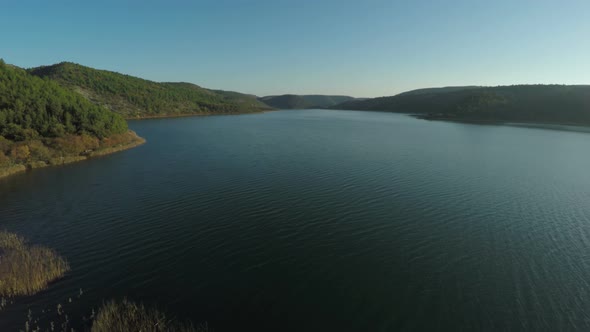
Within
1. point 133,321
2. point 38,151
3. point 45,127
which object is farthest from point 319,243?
point 45,127

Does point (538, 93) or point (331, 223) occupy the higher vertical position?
point (538, 93)

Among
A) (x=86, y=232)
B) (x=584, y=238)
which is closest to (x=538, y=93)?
(x=584, y=238)

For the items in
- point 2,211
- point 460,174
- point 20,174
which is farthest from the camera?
point 460,174

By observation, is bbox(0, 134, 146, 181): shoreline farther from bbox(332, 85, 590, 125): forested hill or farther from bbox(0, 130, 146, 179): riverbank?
bbox(332, 85, 590, 125): forested hill

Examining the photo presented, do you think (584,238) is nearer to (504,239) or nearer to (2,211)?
(504,239)

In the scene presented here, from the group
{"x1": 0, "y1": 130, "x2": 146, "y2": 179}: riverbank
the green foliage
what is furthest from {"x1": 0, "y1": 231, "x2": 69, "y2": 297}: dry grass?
the green foliage

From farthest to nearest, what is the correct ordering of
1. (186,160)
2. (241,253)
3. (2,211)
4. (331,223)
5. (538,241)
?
(186,160) → (2,211) → (331,223) → (538,241) → (241,253)
